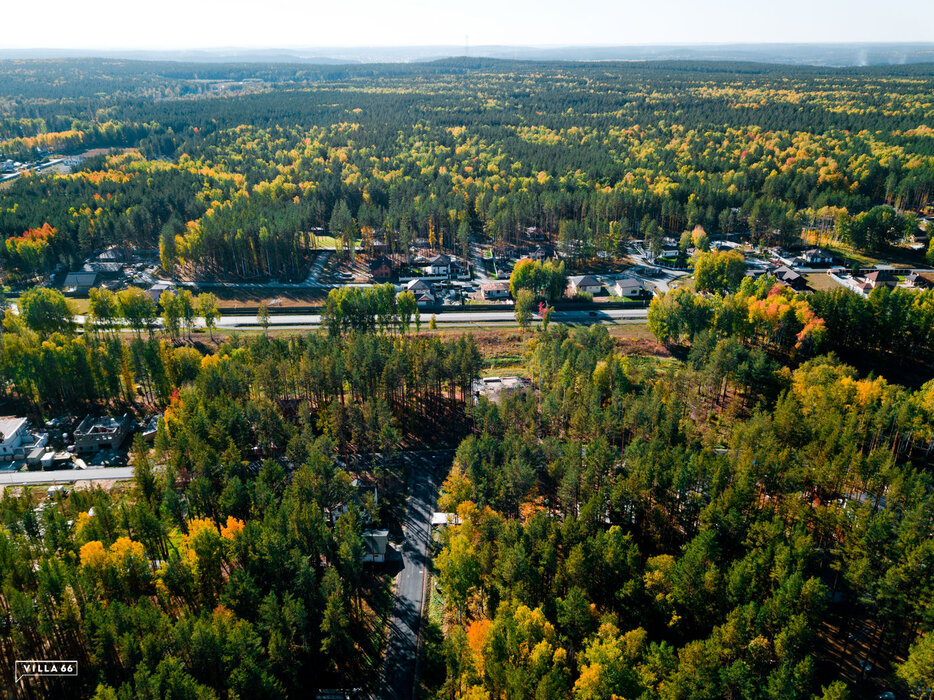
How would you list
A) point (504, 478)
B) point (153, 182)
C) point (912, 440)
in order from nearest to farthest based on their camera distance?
1. point (504, 478)
2. point (912, 440)
3. point (153, 182)

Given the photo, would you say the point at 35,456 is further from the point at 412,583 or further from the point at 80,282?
the point at 80,282

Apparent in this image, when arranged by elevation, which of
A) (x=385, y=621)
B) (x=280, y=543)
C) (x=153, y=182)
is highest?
(x=153, y=182)

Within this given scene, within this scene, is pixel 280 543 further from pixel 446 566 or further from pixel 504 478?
pixel 504 478

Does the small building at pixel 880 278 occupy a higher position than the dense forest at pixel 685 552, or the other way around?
the small building at pixel 880 278

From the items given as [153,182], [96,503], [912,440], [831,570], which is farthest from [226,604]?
[153,182]

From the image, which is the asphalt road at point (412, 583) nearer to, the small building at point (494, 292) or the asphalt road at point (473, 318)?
the asphalt road at point (473, 318)

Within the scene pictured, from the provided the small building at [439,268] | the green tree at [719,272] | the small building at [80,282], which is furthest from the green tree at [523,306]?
the small building at [80,282]
